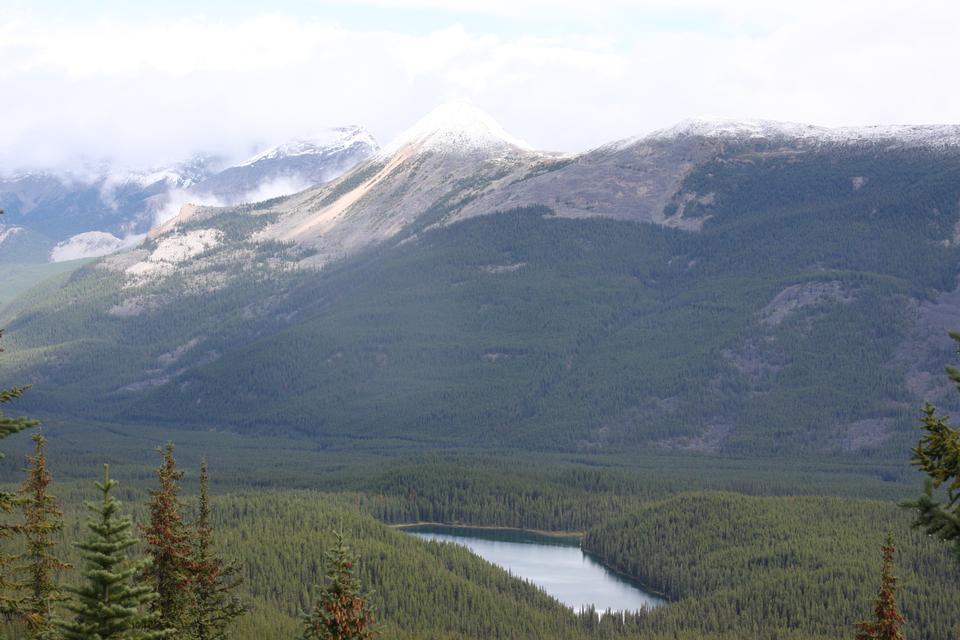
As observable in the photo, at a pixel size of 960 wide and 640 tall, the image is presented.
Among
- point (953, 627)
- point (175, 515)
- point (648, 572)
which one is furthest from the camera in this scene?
point (648, 572)

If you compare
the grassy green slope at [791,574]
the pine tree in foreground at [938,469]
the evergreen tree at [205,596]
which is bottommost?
the grassy green slope at [791,574]

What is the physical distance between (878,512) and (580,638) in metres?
68.5

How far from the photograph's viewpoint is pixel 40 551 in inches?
2581

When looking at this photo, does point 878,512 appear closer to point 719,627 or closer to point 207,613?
point 719,627

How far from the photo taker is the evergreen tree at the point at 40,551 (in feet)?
139

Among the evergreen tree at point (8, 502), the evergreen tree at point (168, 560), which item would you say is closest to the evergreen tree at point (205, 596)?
the evergreen tree at point (168, 560)

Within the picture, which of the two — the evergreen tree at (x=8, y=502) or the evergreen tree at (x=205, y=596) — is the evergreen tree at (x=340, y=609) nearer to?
the evergreen tree at (x=8, y=502)

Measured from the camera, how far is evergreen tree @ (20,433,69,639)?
42312 millimetres

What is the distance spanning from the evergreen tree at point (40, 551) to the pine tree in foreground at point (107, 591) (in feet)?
3.41

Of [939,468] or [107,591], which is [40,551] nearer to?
[107,591]

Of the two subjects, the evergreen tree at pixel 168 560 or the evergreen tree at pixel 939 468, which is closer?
the evergreen tree at pixel 939 468

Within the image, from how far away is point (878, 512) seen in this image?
655 feet

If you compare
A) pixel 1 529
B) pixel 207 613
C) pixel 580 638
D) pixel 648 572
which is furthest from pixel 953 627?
pixel 1 529

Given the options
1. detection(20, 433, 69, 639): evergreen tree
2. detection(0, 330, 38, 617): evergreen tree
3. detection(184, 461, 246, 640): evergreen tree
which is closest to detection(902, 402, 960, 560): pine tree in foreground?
detection(0, 330, 38, 617): evergreen tree
